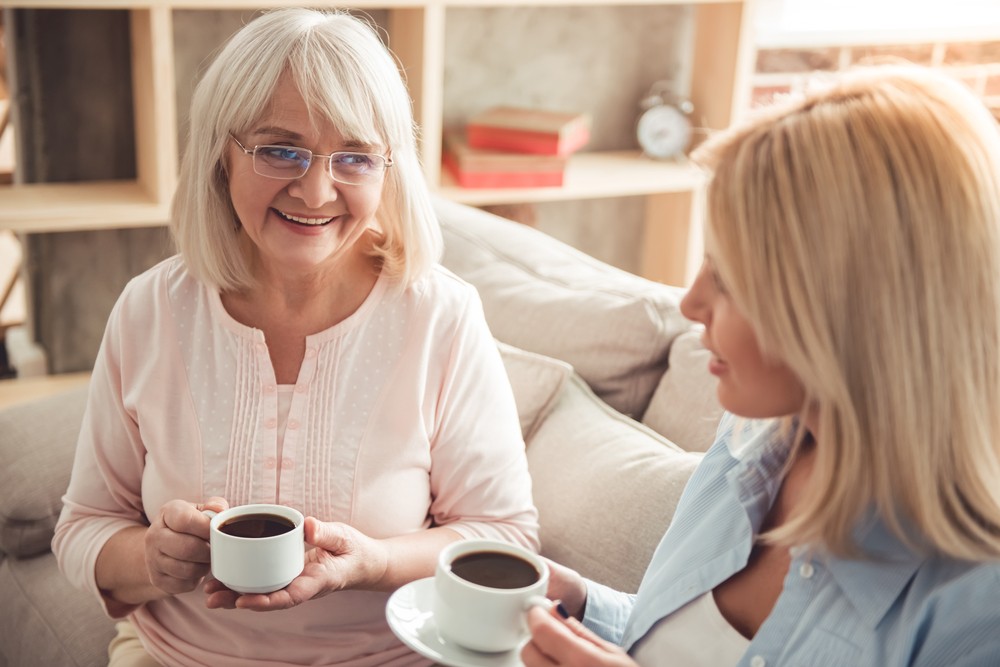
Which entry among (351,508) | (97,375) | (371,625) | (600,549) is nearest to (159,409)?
(97,375)

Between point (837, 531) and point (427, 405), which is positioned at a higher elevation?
point (837, 531)

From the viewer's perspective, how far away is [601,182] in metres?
2.91

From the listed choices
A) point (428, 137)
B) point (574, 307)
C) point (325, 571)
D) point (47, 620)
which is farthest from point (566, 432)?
point (428, 137)

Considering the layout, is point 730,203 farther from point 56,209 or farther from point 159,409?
point 56,209

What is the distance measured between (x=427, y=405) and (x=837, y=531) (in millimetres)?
641

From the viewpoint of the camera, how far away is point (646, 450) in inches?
60.9

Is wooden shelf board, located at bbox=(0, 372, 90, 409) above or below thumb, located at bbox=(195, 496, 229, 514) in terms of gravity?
below

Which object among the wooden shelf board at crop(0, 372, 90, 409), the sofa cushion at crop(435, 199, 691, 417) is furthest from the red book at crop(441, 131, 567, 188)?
the wooden shelf board at crop(0, 372, 90, 409)

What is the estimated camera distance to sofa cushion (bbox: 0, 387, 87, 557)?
181 cm

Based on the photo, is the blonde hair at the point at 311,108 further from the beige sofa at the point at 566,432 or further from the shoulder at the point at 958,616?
the shoulder at the point at 958,616

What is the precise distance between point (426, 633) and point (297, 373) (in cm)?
50

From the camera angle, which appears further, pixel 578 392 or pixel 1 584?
pixel 1 584

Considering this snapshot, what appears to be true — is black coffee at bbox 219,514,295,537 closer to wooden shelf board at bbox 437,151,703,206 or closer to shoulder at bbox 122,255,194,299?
shoulder at bbox 122,255,194,299

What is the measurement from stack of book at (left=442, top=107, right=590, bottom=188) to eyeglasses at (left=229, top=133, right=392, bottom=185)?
1.43 m
